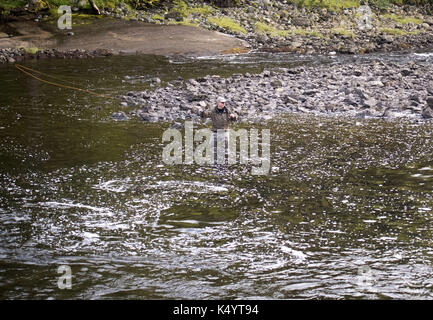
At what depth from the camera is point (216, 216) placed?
10.7 metres

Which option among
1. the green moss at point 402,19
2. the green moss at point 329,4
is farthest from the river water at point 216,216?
the green moss at point 402,19

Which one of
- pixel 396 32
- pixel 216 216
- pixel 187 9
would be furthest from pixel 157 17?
pixel 216 216

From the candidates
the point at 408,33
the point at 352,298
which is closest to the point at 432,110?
the point at 352,298

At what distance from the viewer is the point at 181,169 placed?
45.0 feet

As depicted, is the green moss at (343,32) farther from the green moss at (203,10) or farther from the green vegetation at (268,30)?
the green moss at (203,10)

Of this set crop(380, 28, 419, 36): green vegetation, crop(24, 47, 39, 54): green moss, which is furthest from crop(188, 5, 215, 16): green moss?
crop(380, 28, 419, 36): green vegetation

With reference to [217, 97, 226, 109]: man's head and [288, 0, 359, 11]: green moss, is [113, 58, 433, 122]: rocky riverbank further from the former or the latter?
[288, 0, 359, 11]: green moss

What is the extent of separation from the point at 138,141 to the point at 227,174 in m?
4.26

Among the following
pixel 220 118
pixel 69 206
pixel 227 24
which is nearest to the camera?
pixel 69 206

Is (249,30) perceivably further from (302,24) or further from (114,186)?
(114,186)

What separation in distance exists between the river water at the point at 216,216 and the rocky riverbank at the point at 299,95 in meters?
1.76

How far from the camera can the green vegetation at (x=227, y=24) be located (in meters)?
43.2

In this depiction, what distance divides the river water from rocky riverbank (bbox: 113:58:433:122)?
1764 millimetres

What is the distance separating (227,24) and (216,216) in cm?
3542
